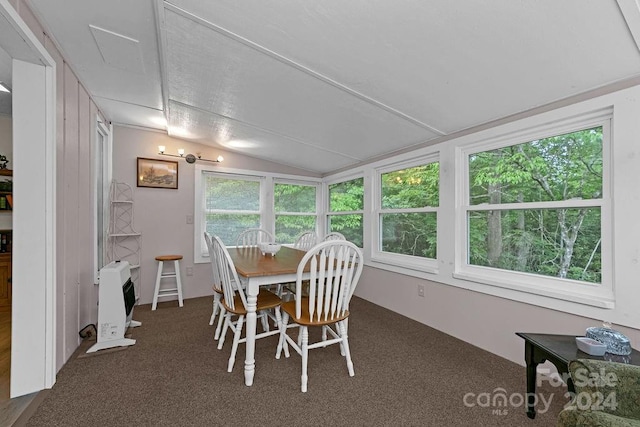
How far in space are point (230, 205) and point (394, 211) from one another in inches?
98.3

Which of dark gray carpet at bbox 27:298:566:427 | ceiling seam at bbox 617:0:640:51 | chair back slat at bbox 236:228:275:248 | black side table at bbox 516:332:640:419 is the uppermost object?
ceiling seam at bbox 617:0:640:51

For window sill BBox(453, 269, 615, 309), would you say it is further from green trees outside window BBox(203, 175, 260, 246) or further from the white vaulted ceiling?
green trees outside window BBox(203, 175, 260, 246)

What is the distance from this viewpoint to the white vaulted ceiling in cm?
137

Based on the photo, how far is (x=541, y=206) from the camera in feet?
6.66

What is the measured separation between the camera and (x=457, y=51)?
1.60 m

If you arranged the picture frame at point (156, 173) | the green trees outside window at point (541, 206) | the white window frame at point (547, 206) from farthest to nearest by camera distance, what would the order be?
1. the picture frame at point (156, 173)
2. the green trees outside window at point (541, 206)
3. the white window frame at point (547, 206)

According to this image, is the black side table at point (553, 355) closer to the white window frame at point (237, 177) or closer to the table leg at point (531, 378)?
the table leg at point (531, 378)

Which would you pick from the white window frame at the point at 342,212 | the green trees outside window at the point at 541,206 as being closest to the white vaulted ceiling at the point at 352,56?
the green trees outside window at the point at 541,206

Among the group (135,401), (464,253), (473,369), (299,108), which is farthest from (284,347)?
(299,108)

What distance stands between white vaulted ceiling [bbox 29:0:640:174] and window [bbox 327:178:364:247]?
1395 millimetres

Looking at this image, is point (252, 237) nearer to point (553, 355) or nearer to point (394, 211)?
point (394, 211)

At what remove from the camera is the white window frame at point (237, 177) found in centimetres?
389

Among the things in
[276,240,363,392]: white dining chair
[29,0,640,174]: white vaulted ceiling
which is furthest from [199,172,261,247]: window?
[276,240,363,392]: white dining chair

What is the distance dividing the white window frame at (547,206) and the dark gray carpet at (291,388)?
631 mm
